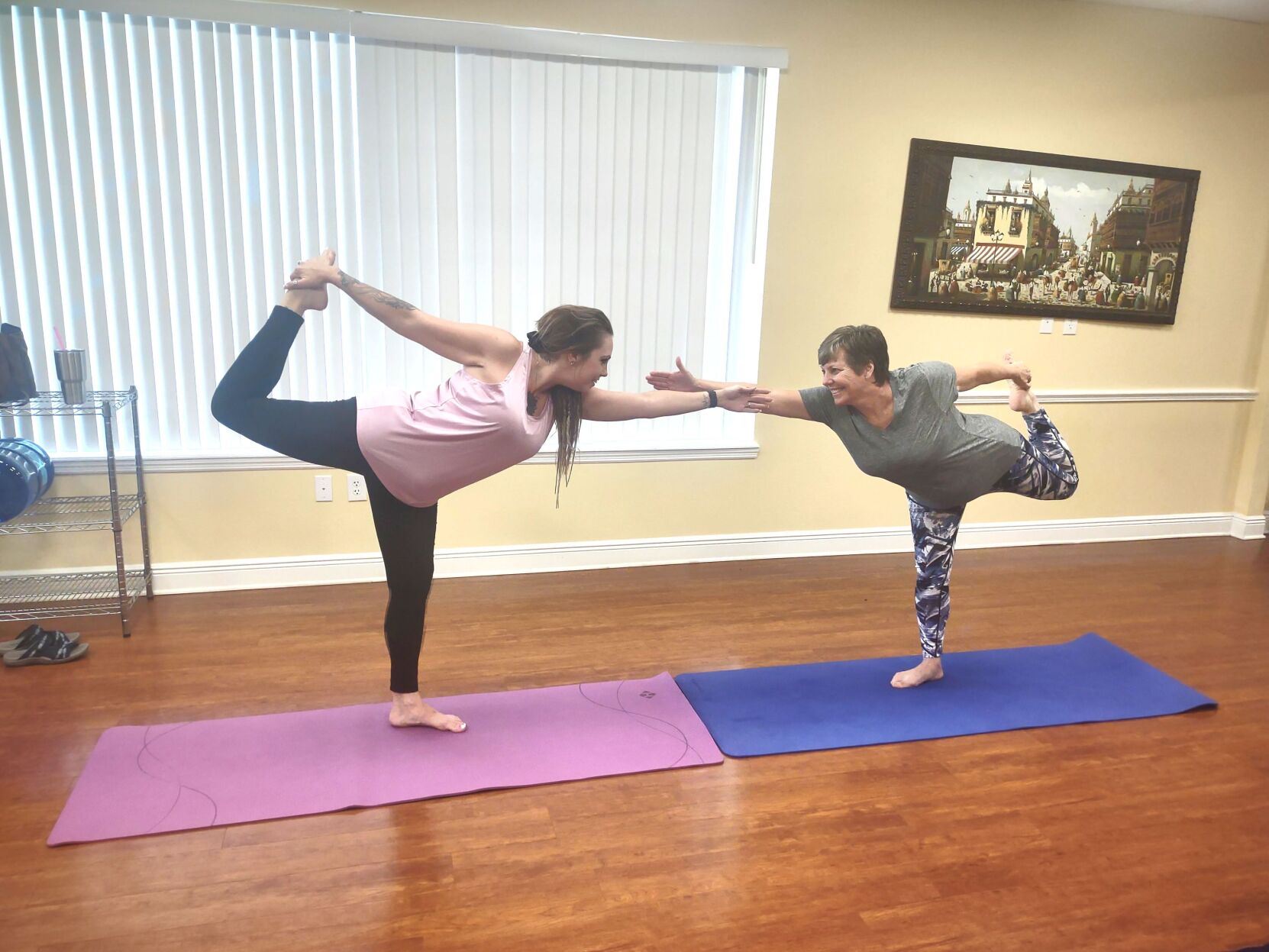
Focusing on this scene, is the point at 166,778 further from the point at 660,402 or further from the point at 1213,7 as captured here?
the point at 1213,7

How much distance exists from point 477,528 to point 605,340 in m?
1.69

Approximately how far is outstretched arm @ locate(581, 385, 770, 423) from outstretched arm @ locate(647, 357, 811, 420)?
0.03 m

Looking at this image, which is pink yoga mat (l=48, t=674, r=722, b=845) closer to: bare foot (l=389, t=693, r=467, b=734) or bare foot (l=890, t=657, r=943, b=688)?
bare foot (l=389, t=693, r=467, b=734)

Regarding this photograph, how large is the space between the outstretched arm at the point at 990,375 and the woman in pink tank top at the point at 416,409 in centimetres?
116

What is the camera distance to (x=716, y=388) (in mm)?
2697

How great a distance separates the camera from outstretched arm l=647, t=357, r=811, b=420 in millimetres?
2607

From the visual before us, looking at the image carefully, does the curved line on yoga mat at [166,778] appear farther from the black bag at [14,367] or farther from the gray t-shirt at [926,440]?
the gray t-shirt at [926,440]

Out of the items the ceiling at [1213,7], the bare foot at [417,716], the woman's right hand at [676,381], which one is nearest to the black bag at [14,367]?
the bare foot at [417,716]

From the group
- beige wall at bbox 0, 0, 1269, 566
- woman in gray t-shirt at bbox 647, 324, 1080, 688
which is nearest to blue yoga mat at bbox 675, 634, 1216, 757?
woman in gray t-shirt at bbox 647, 324, 1080, 688

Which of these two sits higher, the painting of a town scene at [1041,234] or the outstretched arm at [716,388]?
the painting of a town scene at [1041,234]

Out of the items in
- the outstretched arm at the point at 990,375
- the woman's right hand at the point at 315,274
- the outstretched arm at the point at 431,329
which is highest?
the woman's right hand at the point at 315,274

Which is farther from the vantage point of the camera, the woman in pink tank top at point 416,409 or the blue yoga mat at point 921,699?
the blue yoga mat at point 921,699

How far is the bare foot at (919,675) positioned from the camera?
9.43 ft

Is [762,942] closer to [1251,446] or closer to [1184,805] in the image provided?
[1184,805]
